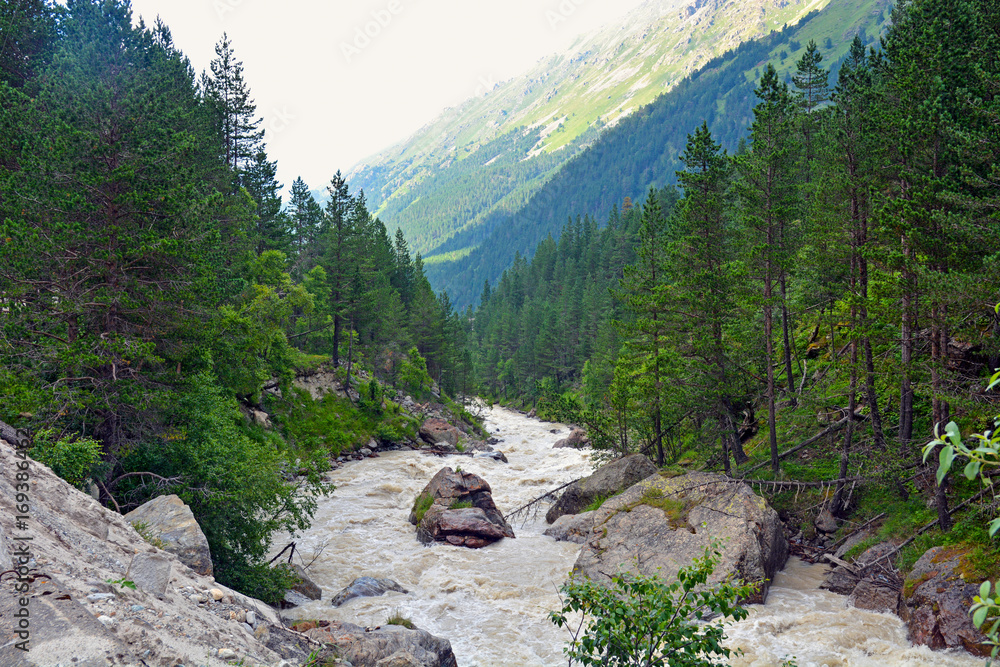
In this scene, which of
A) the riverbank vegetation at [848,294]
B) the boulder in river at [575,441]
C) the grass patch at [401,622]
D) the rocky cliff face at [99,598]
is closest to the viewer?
the rocky cliff face at [99,598]

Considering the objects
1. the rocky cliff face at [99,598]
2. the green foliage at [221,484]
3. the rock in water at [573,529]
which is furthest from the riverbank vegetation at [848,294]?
the rocky cliff face at [99,598]

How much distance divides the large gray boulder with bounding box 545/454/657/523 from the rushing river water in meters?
1.50

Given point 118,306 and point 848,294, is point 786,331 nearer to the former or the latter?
point 848,294

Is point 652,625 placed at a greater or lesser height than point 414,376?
greater

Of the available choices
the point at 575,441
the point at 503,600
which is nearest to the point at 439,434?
the point at 575,441

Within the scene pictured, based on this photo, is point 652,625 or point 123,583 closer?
point 652,625

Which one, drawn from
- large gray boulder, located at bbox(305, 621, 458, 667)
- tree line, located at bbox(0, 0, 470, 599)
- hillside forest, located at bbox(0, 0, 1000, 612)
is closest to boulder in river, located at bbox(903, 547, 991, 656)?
hillside forest, located at bbox(0, 0, 1000, 612)

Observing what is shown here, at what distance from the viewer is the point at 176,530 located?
1156 cm

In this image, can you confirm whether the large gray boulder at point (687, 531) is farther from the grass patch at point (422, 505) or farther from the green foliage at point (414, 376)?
the green foliage at point (414, 376)

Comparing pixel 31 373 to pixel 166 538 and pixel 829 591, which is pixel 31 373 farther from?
pixel 829 591

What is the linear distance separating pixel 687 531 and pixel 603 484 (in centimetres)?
710

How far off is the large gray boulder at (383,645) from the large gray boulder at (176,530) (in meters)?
2.65

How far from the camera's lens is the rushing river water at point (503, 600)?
12.3 metres

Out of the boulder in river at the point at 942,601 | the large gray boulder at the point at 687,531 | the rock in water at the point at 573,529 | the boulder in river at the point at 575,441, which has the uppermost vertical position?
the large gray boulder at the point at 687,531
